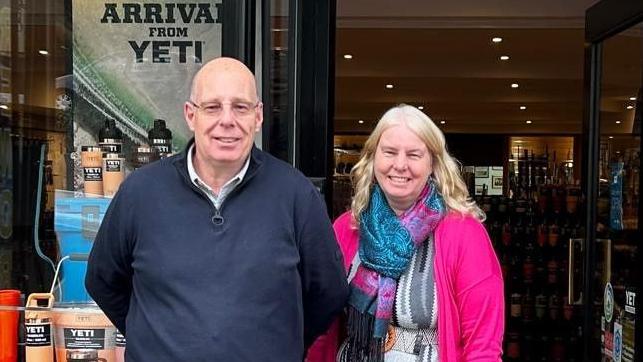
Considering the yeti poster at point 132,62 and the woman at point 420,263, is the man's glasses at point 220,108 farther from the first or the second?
the yeti poster at point 132,62

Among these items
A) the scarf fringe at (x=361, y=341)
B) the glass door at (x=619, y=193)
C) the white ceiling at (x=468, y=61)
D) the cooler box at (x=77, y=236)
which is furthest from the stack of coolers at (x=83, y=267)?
the white ceiling at (x=468, y=61)

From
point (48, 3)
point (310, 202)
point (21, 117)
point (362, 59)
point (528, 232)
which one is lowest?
point (528, 232)

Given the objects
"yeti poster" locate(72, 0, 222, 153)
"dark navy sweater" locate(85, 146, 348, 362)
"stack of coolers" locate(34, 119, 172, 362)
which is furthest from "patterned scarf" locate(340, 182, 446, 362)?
"yeti poster" locate(72, 0, 222, 153)

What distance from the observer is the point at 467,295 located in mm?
1720

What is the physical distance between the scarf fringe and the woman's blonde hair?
0.79 feet

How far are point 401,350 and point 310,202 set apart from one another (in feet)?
1.39

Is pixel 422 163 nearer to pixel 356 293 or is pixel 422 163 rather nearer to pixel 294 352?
pixel 356 293

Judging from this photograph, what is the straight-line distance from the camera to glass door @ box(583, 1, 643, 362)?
2934 millimetres

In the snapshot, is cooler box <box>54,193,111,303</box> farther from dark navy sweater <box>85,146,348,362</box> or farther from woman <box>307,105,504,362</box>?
woman <box>307,105,504,362</box>

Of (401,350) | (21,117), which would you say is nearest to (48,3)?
(21,117)

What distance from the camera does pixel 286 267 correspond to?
62.8 inches

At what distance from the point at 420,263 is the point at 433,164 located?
0.79ft

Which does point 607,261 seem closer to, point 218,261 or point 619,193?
point 619,193

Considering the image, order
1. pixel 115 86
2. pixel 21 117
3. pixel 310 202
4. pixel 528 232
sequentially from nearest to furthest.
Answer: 1. pixel 310 202
2. pixel 115 86
3. pixel 21 117
4. pixel 528 232
